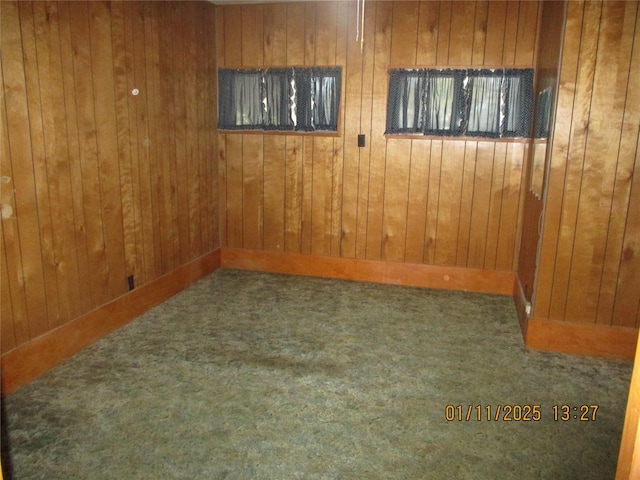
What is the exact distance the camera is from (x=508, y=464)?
206 cm

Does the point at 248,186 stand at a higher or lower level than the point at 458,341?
higher

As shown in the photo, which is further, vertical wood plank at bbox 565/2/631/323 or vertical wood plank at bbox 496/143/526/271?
vertical wood plank at bbox 496/143/526/271

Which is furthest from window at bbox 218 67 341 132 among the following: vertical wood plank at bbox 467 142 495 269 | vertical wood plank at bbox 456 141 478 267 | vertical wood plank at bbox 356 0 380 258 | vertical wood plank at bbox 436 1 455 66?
vertical wood plank at bbox 467 142 495 269

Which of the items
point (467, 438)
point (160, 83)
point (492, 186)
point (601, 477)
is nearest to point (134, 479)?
point (467, 438)

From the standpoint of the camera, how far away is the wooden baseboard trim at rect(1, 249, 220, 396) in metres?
2.56

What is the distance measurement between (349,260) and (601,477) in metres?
2.78

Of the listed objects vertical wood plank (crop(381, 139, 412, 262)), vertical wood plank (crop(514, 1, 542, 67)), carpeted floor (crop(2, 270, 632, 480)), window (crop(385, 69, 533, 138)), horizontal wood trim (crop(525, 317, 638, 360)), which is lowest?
carpeted floor (crop(2, 270, 632, 480))

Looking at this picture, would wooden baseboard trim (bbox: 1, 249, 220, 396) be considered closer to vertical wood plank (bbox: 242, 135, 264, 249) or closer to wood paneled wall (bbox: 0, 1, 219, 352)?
wood paneled wall (bbox: 0, 1, 219, 352)

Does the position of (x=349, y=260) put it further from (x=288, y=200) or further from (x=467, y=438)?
(x=467, y=438)

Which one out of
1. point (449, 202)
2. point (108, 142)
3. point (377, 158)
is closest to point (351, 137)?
point (377, 158)

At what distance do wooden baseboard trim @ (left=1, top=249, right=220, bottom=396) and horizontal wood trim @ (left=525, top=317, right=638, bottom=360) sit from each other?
260 cm

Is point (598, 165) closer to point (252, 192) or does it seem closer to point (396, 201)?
point (396, 201)

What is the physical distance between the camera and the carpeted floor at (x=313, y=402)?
204 cm
